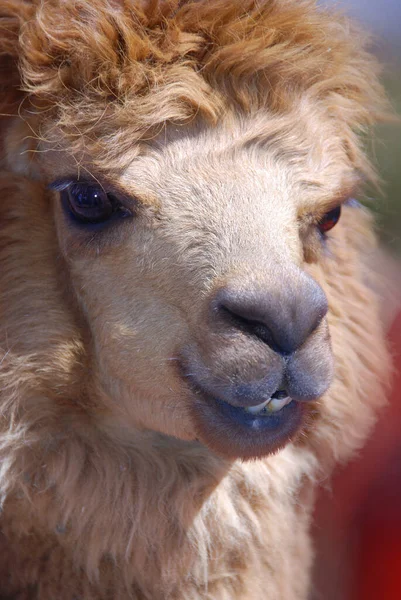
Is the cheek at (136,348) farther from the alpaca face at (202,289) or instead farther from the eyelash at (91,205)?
the eyelash at (91,205)

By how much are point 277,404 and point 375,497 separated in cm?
65

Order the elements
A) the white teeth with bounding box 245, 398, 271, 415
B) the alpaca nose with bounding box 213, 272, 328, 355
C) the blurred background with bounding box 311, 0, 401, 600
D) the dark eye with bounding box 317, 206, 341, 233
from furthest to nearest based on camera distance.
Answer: the dark eye with bounding box 317, 206, 341, 233 → the blurred background with bounding box 311, 0, 401, 600 → the white teeth with bounding box 245, 398, 271, 415 → the alpaca nose with bounding box 213, 272, 328, 355

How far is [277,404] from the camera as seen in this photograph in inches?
79.6

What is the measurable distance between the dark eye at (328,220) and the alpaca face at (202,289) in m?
0.14

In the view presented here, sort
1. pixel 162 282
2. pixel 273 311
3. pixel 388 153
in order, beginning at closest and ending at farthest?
pixel 273 311, pixel 162 282, pixel 388 153

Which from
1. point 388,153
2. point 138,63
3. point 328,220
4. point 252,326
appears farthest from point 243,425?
point 388,153

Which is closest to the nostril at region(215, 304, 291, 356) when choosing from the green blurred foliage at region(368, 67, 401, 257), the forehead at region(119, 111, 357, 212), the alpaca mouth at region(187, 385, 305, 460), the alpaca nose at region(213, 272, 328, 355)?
the alpaca nose at region(213, 272, 328, 355)

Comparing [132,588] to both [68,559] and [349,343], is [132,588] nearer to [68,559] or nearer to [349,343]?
[68,559]

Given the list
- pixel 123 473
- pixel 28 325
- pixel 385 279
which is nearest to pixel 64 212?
pixel 28 325

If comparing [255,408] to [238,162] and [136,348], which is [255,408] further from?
[238,162]

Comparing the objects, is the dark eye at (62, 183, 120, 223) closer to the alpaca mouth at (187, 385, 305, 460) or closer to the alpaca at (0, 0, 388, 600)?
the alpaca at (0, 0, 388, 600)

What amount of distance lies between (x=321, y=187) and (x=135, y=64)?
2.19 feet

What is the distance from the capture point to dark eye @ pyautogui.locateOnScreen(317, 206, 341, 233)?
8.14 ft

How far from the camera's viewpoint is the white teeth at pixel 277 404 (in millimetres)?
2010
